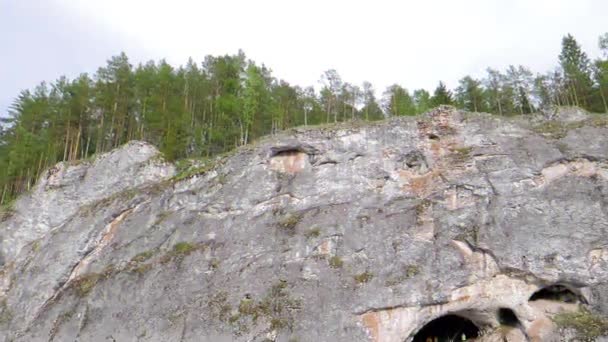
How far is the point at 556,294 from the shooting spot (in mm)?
18531

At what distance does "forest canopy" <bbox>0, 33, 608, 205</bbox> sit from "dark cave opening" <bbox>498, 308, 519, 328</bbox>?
22143 mm

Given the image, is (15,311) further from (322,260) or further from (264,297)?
(322,260)

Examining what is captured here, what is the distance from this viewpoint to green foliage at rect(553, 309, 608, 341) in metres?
16.2

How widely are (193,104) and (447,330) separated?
85.3 ft

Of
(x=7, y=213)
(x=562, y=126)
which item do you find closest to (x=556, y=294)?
(x=562, y=126)

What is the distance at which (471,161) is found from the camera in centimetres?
2180

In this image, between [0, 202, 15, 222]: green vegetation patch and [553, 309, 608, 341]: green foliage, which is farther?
[0, 202, 15, 222]: green vegetation patch

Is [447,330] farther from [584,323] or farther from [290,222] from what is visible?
[290,222]

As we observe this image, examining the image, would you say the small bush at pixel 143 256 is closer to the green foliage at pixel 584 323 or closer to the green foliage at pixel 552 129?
the green foliage at pixel 584 323

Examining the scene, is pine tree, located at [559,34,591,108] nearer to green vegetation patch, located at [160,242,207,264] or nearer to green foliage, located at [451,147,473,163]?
green foliage, located at [451,147,473,163]

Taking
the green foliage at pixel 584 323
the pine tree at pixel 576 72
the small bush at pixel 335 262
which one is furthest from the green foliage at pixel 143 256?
the pine tree at pixel 576 72

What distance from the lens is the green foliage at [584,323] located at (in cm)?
1619

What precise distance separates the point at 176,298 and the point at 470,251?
1217cm

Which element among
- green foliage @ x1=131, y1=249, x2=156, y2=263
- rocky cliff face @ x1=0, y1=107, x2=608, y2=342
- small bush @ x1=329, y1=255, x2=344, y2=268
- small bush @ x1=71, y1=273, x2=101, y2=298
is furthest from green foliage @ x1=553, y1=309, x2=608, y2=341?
small bush @ x1=71, y1=273, x2=101, y2=298
